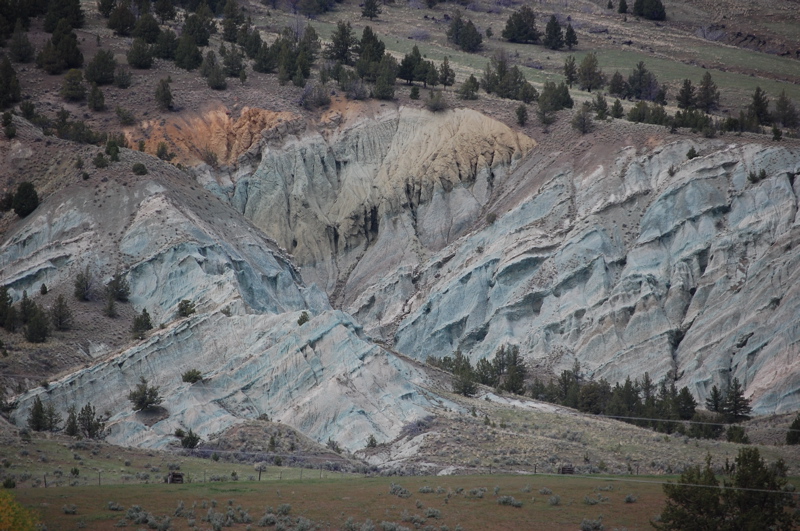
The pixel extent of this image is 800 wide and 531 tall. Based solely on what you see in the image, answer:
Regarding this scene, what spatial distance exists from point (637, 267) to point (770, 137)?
59.3 ft

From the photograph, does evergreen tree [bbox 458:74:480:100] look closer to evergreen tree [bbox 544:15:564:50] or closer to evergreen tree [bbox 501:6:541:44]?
evergreen tree [bbox 544:15:564:50]

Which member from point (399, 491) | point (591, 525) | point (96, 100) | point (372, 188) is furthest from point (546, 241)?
point (591, 525)

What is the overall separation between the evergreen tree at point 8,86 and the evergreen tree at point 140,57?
13.0 meters

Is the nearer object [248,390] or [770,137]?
[248,390]

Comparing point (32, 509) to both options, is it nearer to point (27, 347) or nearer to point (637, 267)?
point (27, 347)

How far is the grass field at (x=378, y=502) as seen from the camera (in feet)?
138

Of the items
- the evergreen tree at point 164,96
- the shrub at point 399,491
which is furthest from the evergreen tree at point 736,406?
the evergreen tree at point 164,96

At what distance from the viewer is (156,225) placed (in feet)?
269

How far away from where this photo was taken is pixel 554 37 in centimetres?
14062

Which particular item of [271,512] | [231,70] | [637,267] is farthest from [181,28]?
[271,512]

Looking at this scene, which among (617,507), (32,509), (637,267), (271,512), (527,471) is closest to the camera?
(32,509)

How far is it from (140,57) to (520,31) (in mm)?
53802

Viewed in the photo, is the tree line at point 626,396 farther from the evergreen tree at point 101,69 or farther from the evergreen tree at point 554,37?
the evergreen tree at point 554,37

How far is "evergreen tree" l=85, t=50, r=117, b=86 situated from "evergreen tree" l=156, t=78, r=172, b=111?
575 cm
